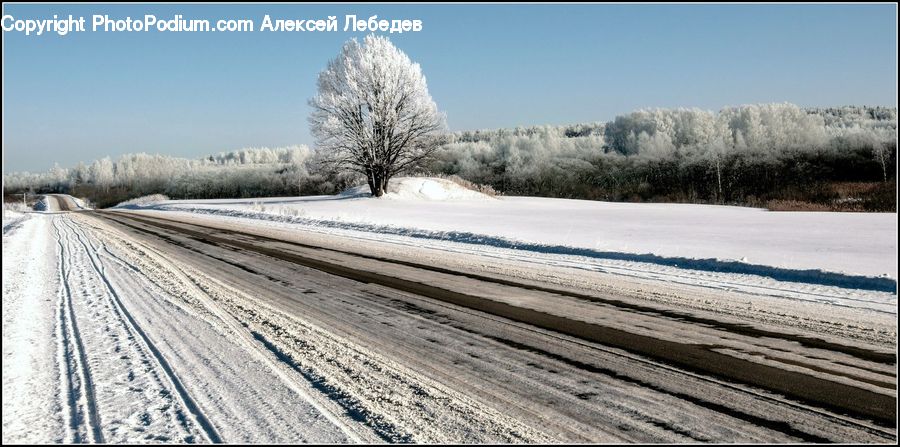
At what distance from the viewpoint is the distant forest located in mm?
41438

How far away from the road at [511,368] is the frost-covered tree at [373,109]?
1107 inches

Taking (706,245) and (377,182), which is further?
(377,182)

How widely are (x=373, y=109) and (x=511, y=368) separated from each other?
32.5 metres

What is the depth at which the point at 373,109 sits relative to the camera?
35.5 metres

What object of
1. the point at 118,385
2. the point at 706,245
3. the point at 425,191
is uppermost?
the point at 425,191

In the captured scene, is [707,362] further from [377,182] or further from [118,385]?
[377,182]

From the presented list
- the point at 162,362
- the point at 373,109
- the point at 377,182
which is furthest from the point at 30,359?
the point at 377,182

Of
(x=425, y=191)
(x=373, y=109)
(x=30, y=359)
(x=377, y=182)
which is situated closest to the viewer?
(x=30, y=359)

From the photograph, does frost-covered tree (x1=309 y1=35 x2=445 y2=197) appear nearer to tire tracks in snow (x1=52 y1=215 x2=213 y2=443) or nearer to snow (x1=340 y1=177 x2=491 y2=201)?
snow (x1=340 y1=177 x2=491 y2=201)

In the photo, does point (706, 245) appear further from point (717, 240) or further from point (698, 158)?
point (698, 158)

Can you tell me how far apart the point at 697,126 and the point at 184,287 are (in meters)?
67.8

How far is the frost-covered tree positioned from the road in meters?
28.1

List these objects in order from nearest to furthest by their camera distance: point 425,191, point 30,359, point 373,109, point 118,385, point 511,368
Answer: point 118,385
point 511,368
point 30,359
point 373,109
point 425,191

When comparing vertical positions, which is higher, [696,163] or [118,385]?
[696,163]
